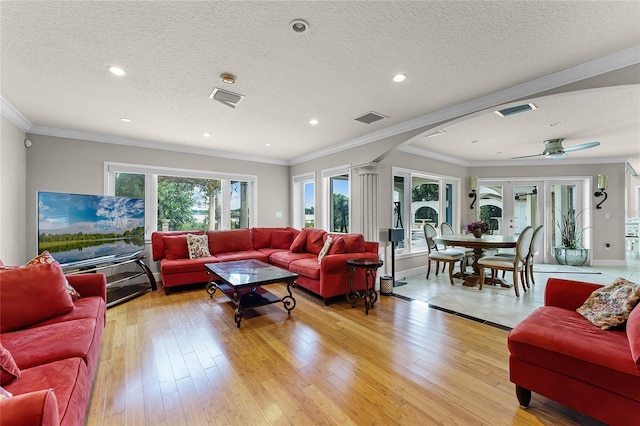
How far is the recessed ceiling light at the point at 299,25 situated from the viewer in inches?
69.6

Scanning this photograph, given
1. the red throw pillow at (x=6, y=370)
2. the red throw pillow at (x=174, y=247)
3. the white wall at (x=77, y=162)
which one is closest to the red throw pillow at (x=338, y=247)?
the red throw pillow at (x=174, y=247)

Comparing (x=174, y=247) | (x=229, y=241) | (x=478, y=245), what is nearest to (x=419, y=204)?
(x=478, y=245)

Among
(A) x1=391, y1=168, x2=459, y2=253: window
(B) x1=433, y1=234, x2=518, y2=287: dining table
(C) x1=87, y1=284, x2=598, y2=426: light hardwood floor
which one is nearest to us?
(C) x1=87, y1=284, x2=598, y2=426: light hardwood floor

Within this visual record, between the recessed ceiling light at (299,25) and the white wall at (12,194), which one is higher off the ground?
the recessed ceiling light at (299,25)

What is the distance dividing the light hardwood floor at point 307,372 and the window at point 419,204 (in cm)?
231

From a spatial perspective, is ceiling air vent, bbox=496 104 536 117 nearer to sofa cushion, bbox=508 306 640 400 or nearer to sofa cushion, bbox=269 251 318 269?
sofa cushion, bbox=508 306 640 400

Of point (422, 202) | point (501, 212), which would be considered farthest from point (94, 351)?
point (501, 212)

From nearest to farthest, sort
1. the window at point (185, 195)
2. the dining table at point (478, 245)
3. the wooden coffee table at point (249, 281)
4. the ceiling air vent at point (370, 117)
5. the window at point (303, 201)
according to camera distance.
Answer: the wooden coffee table at point (249, 281)
the ceiling air vent at point (370, 117)
the dining table at point (478, 245)
the window at point (185, 195)
the window at point (303, 201)

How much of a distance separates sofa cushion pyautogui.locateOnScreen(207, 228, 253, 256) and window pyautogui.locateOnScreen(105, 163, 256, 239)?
19.0 inches

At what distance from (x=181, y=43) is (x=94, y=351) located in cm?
226

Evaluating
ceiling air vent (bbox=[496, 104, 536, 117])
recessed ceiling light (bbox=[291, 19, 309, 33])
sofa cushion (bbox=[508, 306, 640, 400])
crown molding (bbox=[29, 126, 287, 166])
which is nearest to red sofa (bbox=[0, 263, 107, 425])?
recessed ceiling light (bbox=[291, 19, 309, 33])

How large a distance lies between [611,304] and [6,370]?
3425 millimetres

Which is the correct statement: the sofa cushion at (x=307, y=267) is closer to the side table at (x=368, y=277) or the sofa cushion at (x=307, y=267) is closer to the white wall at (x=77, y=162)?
the side table at (x=368, y=277)

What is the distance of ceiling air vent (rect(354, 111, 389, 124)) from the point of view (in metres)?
3.44
